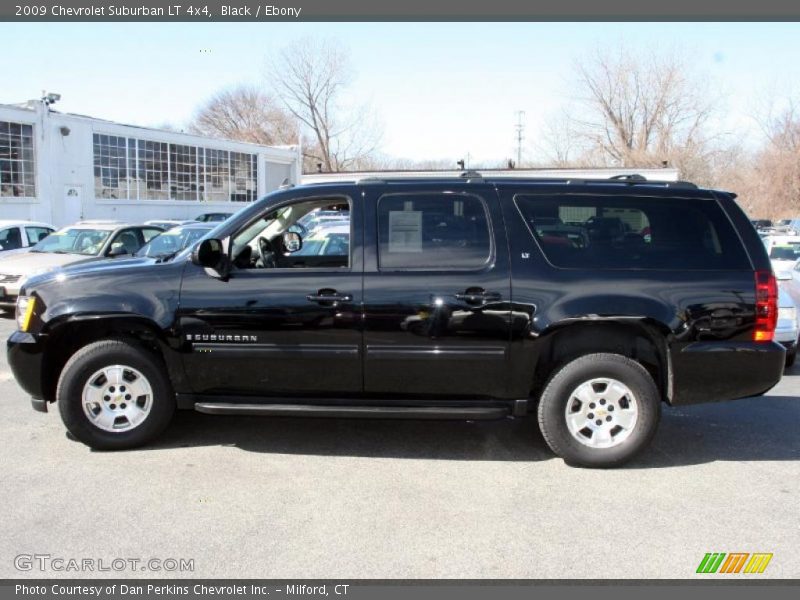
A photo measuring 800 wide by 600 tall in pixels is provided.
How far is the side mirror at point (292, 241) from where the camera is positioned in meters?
5.86

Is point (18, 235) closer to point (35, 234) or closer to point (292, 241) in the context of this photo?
point (35, 234)

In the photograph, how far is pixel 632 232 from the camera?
497cm

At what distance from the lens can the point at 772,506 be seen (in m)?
4.26

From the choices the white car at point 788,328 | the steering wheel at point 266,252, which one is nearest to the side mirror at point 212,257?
the steering wheel at point 266,252

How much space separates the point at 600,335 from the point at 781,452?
172 cm

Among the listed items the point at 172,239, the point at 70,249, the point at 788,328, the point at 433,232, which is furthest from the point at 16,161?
the point at 788,328

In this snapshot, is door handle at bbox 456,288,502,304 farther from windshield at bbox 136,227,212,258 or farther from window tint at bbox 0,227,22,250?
window tint at bbox 0,227,22,250

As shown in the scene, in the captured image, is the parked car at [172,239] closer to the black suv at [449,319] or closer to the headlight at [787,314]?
the black suv at [449,319]

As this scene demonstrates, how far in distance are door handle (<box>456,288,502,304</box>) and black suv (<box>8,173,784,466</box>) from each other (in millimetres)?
25

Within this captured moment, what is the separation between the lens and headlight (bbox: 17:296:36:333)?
5035 millimetres

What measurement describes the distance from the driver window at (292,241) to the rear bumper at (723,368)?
2436mm

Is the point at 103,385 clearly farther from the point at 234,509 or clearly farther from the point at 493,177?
the point at 493,177

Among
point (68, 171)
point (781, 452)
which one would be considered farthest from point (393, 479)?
point (68, 171)

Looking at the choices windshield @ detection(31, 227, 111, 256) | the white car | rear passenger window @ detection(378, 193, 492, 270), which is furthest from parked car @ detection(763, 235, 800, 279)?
windshield @ detection(31, 227, 111, 256)
